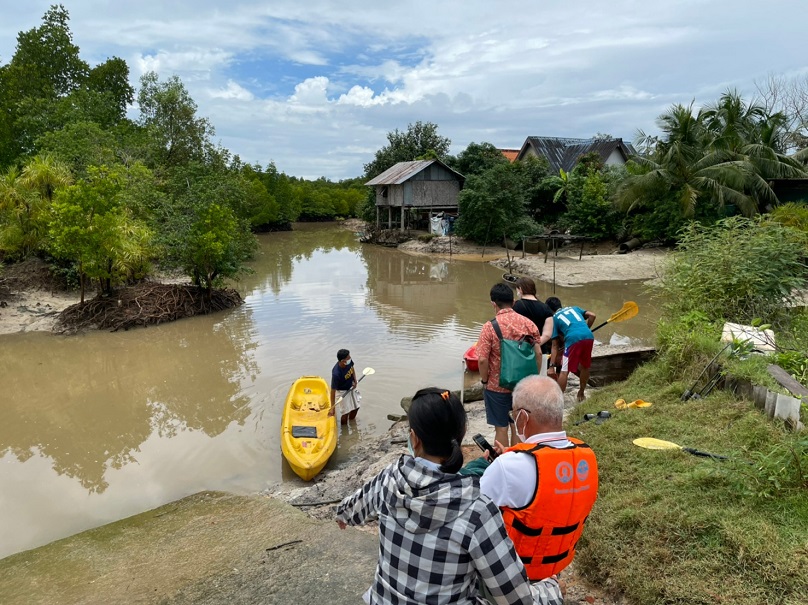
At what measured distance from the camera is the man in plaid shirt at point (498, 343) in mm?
4574

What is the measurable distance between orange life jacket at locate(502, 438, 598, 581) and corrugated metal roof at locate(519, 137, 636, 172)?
35.3 meters

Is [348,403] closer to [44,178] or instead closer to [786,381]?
[786,381]

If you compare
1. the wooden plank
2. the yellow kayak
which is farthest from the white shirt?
the yellow kayak

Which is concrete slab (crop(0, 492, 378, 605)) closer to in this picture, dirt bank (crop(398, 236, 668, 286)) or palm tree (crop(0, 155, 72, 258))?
palm tree (crop(0, 155, 72, 258))

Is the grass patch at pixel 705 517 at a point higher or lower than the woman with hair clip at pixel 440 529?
lower

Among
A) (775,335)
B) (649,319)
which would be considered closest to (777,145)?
(649,319)

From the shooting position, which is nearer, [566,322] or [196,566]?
[196,566]

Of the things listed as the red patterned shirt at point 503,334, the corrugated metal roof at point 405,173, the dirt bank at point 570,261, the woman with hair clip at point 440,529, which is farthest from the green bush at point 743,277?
the corrugated metal roof at point 405,173

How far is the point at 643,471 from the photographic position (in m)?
Answer: 4.12

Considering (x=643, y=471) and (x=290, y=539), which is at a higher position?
(x=643, y=471)

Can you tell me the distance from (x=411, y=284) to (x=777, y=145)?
800 inches

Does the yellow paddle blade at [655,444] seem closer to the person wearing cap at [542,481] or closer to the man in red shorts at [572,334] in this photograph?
the man in red shorts at [572,334]

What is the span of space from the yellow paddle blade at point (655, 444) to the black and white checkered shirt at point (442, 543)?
9.67ft

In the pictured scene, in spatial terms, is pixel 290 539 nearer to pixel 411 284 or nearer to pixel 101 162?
pixel 411 284
